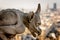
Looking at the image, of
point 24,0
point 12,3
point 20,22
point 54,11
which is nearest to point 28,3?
point 24,0

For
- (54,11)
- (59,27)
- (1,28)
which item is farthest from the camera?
(54,11)

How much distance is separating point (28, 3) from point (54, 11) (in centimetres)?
89

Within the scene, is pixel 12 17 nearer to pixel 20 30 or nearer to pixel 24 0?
pixel 20 30

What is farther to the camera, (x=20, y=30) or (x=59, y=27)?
(x=59, y=27)

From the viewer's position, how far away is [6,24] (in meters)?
0.54

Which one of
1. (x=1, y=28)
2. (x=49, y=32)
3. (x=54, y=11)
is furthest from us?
(x=54, y=11)

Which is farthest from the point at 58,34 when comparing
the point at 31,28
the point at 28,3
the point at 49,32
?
the point at 31,28

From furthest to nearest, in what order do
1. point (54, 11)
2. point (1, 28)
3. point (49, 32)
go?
1. point (54, 11)
2. point (49, 32)
3. point (1, 28)

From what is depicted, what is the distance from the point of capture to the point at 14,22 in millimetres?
551

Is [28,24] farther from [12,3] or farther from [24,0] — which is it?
[24,0]

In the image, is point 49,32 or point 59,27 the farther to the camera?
point 59,27

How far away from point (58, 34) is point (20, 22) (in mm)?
925

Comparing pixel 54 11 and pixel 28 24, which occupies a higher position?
pixel 28 24

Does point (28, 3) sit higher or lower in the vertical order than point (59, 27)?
higher
